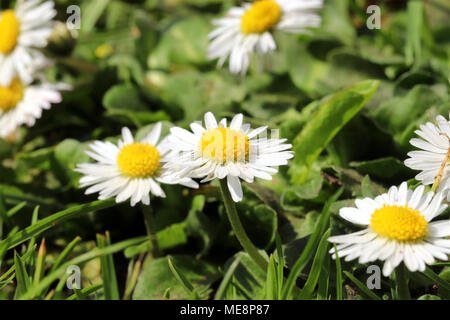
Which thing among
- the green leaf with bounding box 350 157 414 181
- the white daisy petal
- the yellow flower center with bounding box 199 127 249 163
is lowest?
the green leaf with bounding box 350 157 414 181

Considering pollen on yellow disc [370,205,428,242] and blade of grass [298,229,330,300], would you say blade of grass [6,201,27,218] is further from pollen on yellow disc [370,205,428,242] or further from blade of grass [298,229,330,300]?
pollen on yellow disc [370,205,428,242]

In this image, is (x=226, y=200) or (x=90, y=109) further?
(x=90, y=109)

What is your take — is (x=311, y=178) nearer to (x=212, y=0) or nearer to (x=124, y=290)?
(x=124, y=290)

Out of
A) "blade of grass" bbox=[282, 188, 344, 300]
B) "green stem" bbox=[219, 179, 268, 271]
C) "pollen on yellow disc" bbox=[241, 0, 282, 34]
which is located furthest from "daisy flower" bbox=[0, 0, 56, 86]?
"blade of grass" bbox=[282, 188, 344, 300]

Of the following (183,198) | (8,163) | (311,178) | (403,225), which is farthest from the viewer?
(8,163)

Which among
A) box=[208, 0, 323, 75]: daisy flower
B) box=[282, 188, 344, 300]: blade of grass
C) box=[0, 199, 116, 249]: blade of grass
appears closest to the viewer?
box=[282, 188, 344, 300]: blade of grass

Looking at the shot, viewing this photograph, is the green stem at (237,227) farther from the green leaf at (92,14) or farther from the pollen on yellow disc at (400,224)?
the green leaf at (92,14)

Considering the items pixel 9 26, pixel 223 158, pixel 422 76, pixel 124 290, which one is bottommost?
pixel 124 290

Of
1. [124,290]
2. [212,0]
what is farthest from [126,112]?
[212,0]
